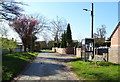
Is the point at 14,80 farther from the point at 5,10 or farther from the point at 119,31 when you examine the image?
the point at 119,31

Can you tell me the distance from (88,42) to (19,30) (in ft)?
77.9

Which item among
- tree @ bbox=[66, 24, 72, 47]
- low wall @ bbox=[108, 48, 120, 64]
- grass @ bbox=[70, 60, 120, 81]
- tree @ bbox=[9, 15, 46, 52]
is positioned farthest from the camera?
tree @ bbox=[66, 24, 72, 47]

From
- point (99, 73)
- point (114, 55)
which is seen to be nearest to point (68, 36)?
point (114, 55)

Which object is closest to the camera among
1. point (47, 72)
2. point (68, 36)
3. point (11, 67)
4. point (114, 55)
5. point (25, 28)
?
point (47, 72)

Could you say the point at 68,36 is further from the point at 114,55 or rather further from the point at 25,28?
the point at 114,55

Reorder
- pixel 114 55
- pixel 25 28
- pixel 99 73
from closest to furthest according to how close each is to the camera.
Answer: pixel 99 73 < pixel 114 55 < pixel 25 28

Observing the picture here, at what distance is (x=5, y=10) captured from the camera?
1538 centimetres

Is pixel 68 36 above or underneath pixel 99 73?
above

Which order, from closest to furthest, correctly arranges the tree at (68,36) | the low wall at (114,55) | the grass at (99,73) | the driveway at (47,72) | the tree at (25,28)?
1. the grass at (99,73)
2. the driveway at (47,72)
3. the low wall at (114,55)
4. the tree at (25,28)
5. the tree at (68,36)

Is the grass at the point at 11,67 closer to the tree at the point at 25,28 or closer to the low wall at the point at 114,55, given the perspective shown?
the low wall at the point at 114,55

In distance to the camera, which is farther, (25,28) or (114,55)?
(25,28)

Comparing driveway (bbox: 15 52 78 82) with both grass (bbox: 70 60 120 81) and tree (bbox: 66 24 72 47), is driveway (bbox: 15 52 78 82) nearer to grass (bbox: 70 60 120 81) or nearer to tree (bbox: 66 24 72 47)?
grass (bbox: 70 60 120 81)

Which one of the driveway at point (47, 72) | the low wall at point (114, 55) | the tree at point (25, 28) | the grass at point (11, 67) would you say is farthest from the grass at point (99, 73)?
the tree at point (25, 28)

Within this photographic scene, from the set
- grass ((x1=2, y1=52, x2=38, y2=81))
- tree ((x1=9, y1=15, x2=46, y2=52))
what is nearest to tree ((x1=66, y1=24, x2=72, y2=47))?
tree ((x1=9, y1=15, x2=46, y2=52))
